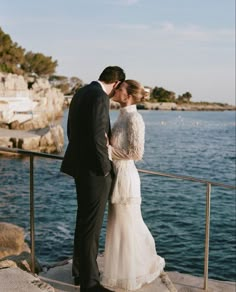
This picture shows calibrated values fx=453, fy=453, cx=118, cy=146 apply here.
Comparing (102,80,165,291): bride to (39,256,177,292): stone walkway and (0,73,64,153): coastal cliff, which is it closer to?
(39,256,177,292): stone walkway

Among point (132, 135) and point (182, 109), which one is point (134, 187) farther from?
point (182, 109)

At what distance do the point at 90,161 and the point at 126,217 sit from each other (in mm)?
754

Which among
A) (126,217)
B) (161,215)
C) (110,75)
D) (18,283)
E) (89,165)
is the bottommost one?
(161,215)

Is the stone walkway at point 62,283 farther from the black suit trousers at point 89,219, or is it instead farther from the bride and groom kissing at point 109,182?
the black suit trousers at point 89,219

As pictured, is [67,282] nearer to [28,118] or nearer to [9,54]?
[28,118]

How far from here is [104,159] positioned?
3.47 meters

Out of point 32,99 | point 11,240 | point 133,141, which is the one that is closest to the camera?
point 133,141

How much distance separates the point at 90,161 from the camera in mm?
3525

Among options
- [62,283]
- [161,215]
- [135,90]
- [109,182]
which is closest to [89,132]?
[109,182]

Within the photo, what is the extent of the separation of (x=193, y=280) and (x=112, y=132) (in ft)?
6.56

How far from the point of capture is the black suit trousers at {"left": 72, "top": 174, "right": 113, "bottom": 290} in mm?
3604

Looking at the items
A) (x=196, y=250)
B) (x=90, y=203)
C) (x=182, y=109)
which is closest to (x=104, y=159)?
(x=90, y=203)

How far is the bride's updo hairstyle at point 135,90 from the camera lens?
12.6 ft

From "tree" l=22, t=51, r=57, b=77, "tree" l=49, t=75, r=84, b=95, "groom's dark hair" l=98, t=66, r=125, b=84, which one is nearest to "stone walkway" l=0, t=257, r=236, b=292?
"groom's dark hair" l=98, t=66, r=125, b=84
